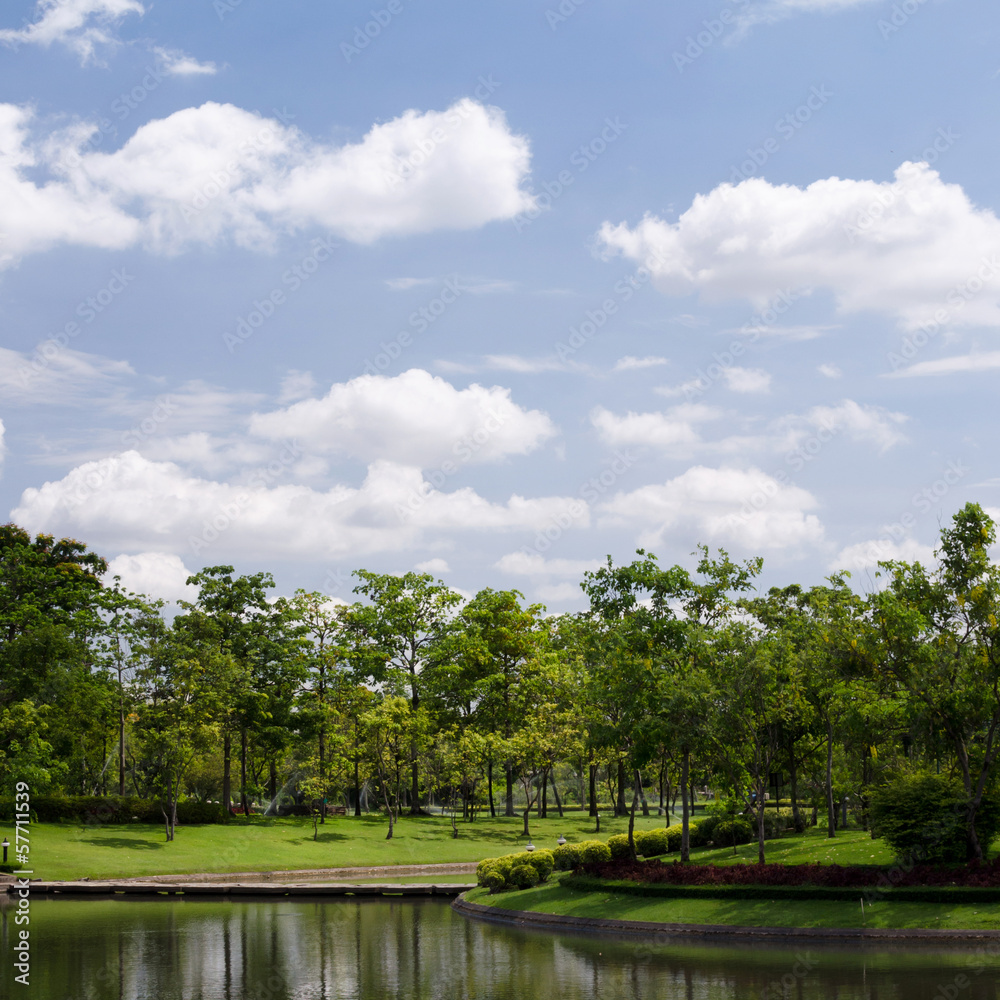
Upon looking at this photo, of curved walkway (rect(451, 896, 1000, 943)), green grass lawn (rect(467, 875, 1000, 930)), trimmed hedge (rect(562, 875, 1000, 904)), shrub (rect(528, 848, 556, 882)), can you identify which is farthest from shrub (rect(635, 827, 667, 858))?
curved walkway (rect(451, 896, 1000, 943))

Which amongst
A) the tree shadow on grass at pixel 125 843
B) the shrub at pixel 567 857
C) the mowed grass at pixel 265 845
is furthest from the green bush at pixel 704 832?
the tree shadow on grass at pixel 125 843

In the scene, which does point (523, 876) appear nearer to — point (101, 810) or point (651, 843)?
point (651, 843)

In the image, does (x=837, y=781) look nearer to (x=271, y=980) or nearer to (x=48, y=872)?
(x=271, y=980)

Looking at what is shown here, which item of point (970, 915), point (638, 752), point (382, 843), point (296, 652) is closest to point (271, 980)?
point (638, 752)

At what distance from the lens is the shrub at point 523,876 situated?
37.8 m

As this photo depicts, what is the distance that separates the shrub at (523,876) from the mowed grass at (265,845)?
17.6m

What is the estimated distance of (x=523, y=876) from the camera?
37812 mm

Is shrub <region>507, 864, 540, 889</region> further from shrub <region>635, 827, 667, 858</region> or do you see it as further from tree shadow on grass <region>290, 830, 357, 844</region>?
tree shadow on grass <region>290, 830, 357, 844</region>

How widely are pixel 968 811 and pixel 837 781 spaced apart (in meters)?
16.6

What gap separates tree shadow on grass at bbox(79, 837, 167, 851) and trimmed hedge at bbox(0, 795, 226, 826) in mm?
4287

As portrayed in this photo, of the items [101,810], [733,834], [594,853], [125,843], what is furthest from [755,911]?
[101,810]

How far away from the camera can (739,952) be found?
87.8 feet

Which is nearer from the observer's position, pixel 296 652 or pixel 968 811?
pixel 968 811

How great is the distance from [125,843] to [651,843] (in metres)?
29.5
